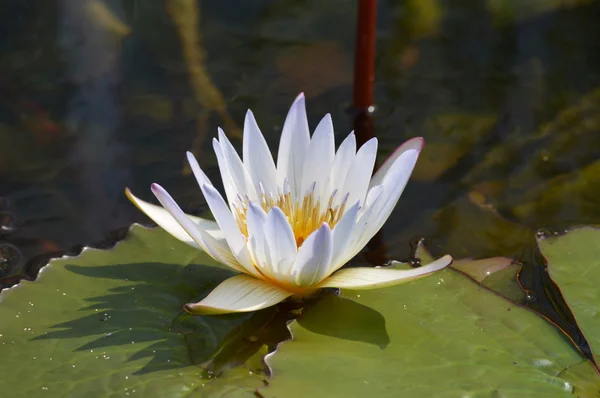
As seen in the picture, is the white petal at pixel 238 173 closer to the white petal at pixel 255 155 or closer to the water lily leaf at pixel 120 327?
the white petal at pixel 255 155

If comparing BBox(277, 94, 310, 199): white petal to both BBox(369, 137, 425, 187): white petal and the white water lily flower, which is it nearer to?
the white water lily flower

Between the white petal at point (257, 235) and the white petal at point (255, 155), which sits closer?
the white petal at point (257, 235)

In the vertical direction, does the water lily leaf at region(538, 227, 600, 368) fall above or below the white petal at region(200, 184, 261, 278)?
below

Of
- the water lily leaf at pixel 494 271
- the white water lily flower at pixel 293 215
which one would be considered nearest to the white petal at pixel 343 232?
the white water lily flower at pixel 293 215

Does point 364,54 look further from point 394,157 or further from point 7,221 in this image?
point 7,221

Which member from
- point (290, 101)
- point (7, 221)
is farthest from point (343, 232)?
point (290, 101)

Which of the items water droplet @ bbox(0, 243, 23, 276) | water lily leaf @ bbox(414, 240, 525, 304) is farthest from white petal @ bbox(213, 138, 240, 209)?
water droplet @ bbox(0, 243, 23, 276)
